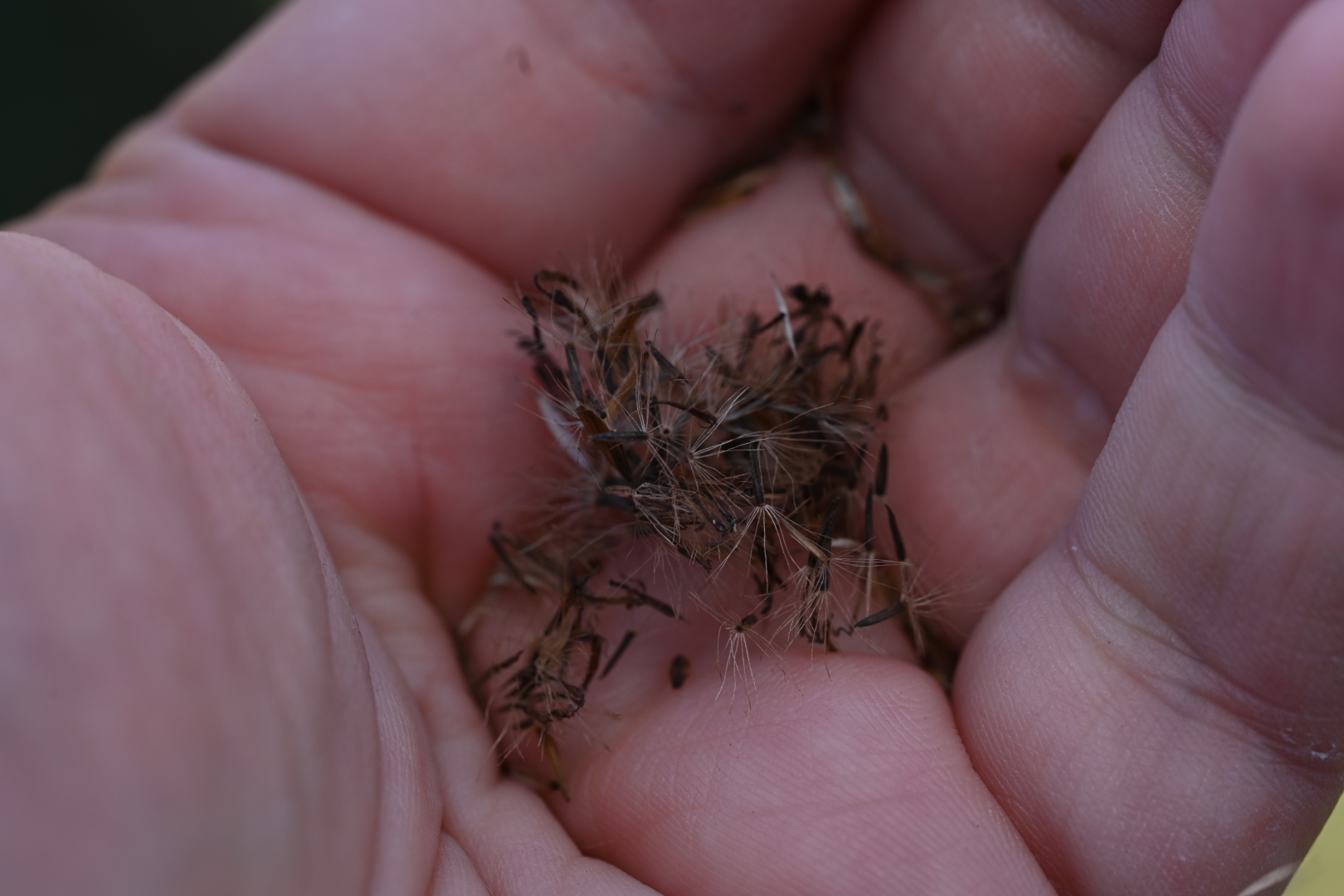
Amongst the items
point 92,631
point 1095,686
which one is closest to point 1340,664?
point 1095,686

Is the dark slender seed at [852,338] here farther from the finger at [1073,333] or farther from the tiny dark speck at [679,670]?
the tiny dark speck at [679,670]

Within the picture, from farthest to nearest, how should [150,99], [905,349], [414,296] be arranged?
1. [150,99]
2. [905,349]
3. [414,296]

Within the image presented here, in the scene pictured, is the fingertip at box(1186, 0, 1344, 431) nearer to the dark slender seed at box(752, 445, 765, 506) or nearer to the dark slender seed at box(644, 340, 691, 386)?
the dark slender seed at box(752, 445, 765, 506)

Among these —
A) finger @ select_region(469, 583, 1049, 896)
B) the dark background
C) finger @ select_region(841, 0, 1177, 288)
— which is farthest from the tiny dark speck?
the dark background

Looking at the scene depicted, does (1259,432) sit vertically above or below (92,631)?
above

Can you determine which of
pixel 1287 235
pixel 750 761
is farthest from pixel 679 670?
pixel 1287 235

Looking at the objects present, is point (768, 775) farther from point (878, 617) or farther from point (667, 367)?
point (667, 367)

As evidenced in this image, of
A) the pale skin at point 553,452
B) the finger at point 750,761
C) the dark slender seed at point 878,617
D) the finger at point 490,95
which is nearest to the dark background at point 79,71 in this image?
the pale skin at point 553,452

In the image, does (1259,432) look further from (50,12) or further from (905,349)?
(50,12)
